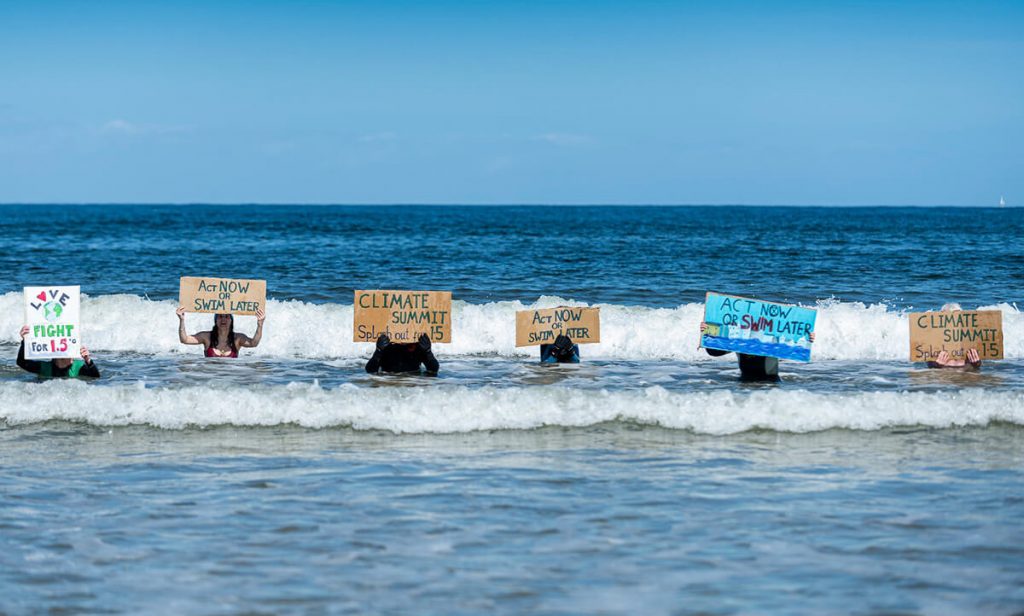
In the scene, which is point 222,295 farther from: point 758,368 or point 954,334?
point 954,334

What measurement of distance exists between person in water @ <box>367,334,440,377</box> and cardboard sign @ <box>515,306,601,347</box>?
1403 mm

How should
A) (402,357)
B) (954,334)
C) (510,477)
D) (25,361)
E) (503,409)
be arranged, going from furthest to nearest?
(402,357) < (954,334) < (25,361) < (503,409) < (510,477)

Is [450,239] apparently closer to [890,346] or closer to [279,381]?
[890,346]

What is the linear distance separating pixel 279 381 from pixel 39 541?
6.48m

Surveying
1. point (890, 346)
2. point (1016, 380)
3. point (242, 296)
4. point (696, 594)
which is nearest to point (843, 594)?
point (696, 594)

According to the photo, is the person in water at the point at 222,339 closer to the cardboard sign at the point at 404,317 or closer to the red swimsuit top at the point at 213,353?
the red swimsuit top at the point at 213,353

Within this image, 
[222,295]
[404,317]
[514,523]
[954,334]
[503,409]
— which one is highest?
[222,295]

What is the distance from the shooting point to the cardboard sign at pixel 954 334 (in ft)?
44.8

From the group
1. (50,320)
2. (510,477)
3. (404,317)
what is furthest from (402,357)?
(510,477)

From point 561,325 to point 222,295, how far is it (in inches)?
189

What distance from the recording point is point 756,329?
13.1 m

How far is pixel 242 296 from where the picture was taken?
49.4 ft

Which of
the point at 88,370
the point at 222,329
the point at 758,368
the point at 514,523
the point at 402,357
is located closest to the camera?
the point at 514,523

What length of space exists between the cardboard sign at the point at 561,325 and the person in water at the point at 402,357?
4.60 feet
